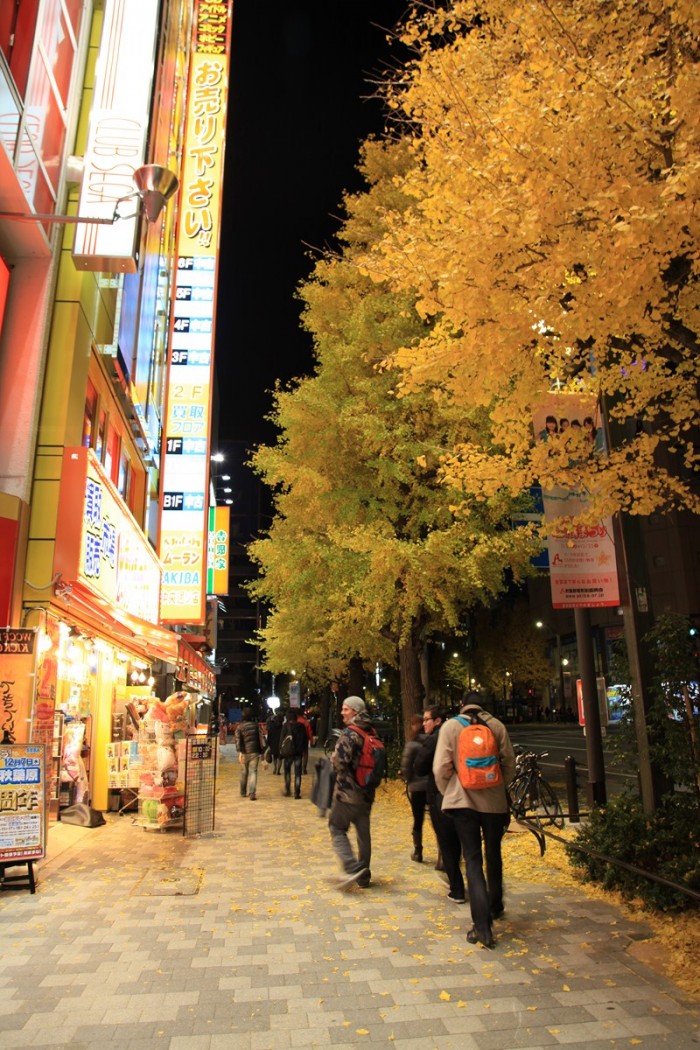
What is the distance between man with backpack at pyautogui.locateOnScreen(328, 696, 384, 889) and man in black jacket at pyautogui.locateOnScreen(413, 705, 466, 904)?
0.66m

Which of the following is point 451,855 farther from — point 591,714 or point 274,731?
point 274,731

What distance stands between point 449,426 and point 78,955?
9655mm

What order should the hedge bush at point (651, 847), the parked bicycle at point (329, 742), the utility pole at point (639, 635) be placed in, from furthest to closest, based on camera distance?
the parked bicycle at point (329, 742) < the utility pole at point (639, 635) < the hedge bush at point (651, 847)

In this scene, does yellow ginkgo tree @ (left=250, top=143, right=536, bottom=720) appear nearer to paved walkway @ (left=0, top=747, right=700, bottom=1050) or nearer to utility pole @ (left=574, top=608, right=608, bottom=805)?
utility pole @ (left=574, top=608, right=608, bottom=805)

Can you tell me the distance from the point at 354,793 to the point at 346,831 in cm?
41

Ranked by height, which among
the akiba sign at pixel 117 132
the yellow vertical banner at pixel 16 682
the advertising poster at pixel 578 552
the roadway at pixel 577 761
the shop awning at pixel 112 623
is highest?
the akiba sign at pixel 117 132

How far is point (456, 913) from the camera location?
19.1 ft

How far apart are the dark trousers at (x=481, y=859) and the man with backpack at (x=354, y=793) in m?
1.51

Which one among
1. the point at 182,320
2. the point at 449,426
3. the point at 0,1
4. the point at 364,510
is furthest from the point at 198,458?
the point at 0,1

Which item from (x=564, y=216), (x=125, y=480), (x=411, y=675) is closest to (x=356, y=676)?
(x=411, y=675)

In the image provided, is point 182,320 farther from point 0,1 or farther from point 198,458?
point 0,1

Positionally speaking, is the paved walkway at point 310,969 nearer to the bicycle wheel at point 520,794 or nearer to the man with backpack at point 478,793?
the man with backpack at point 478,793

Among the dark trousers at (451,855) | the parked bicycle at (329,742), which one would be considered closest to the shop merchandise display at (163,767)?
the parked bicycle at (329,742)

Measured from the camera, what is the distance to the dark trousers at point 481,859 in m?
5.06
